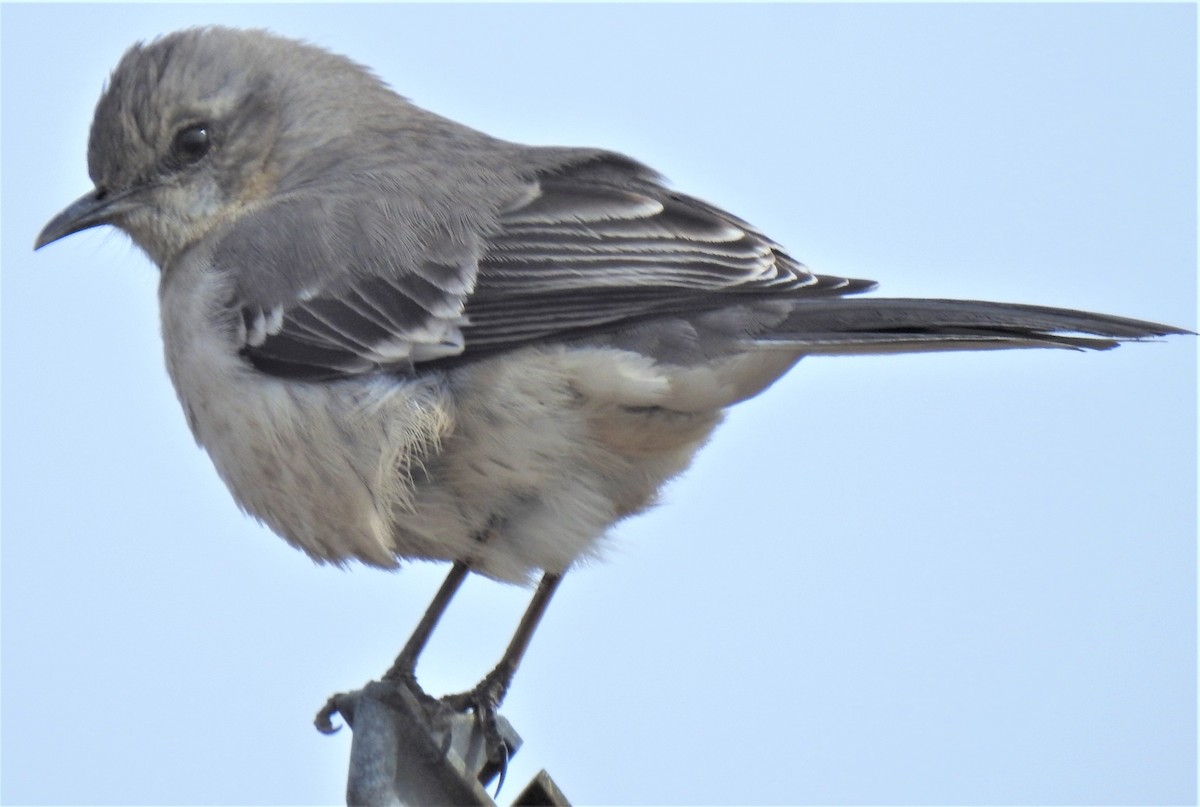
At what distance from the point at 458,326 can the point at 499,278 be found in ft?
0.76

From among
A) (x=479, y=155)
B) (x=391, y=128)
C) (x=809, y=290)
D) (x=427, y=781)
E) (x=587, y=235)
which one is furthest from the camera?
(x=391, y=128)

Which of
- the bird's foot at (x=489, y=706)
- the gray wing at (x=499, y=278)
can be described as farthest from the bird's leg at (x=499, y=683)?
the gray wing at (x=499, y=278)

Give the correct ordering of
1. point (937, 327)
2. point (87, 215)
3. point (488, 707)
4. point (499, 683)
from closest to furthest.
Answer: point (937, 327) → point (488, 707) → point (499, 683) → point (87, 215)

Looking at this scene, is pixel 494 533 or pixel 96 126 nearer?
pixel 494 533

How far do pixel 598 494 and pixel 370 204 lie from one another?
1284 mm

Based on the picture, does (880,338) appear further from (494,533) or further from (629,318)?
(494,533)

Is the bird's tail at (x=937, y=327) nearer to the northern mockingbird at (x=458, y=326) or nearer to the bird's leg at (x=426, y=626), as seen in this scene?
the northern mockingbird at (x=458, y=326)

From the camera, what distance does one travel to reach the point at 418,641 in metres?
5.37

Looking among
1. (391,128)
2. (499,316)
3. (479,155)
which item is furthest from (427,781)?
(391,128)

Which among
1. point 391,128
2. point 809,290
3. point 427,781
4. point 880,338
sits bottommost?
point 427,781

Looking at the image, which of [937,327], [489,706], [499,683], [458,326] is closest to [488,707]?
[489,706]

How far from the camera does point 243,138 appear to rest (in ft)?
18.9

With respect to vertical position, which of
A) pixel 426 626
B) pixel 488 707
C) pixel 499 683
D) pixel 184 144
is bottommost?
pixel 488 707

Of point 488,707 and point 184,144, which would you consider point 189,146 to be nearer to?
point 184,144
